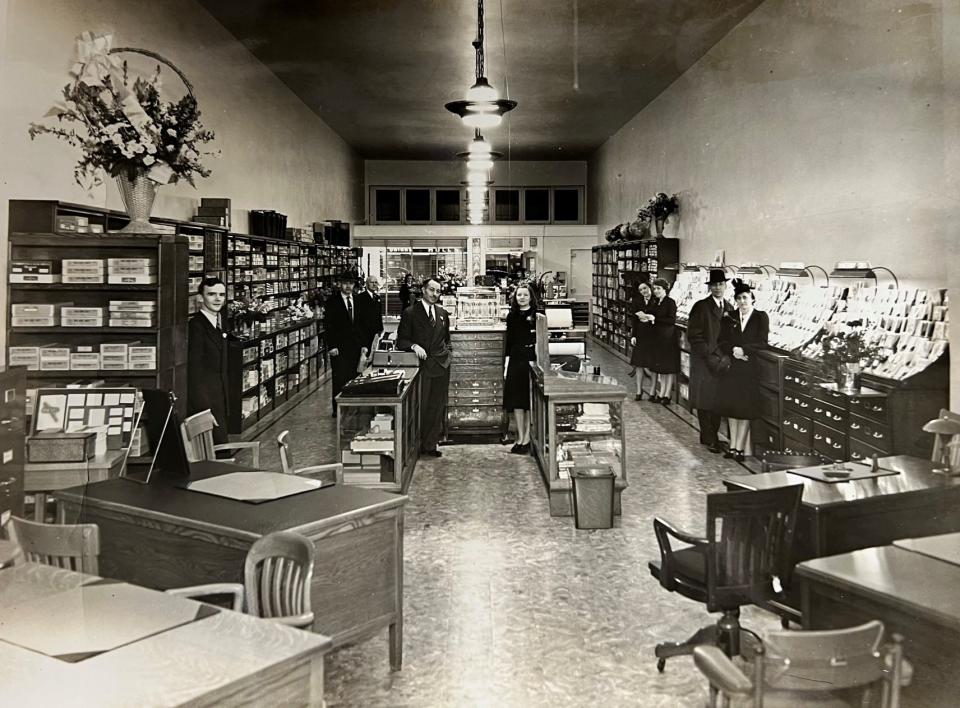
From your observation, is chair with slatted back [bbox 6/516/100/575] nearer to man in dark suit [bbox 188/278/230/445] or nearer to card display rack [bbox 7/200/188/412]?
card display rack [bbox 7/200/188/412]

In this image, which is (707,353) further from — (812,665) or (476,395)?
(812,665)

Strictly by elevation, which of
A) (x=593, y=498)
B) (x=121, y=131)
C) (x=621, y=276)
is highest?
(x=121, y=131)

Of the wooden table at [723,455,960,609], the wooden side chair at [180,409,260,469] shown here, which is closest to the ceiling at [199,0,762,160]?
the wooden side chair at [180,409,260,469]

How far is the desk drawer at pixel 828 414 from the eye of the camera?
476 cm

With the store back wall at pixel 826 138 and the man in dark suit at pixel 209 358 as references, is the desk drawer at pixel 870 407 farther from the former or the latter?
the man in dark suit at pixel 209 358

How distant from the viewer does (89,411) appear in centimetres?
438

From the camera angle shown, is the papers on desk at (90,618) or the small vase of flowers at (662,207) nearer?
the papers on desk at (90,618)

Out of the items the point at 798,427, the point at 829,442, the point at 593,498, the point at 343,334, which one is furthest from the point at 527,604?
the point at 343,334

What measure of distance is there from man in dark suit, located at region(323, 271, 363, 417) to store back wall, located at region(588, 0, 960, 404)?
14.1 feet

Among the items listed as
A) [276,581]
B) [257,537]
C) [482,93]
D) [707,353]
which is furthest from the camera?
[707,353]

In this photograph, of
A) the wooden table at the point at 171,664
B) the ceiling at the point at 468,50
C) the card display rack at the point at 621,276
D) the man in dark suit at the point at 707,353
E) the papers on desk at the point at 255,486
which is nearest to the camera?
the wooden table at the point at 171,664

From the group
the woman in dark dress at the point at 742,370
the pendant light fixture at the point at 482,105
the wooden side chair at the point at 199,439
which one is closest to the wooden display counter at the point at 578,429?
the woman in dark dress at the point at 742,370

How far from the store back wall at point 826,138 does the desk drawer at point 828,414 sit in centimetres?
90

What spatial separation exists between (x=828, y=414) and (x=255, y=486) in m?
3.66
